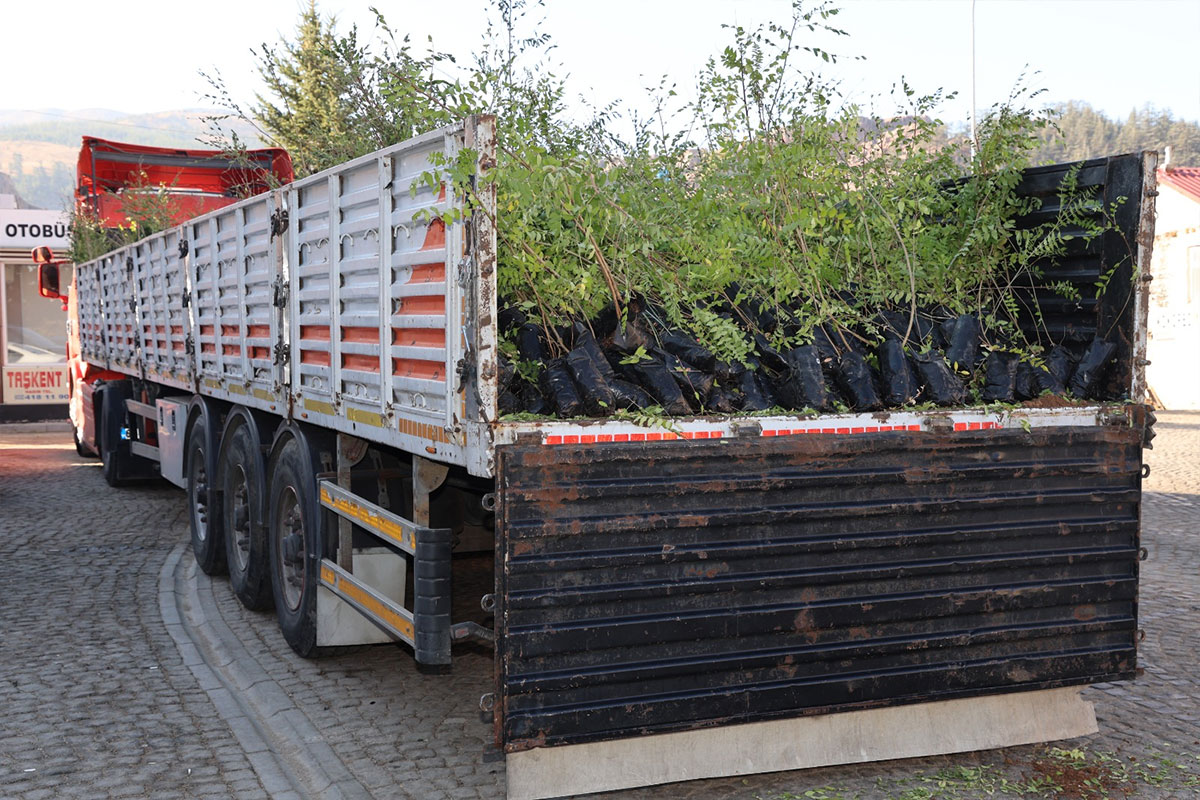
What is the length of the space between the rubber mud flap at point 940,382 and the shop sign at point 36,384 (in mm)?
21170

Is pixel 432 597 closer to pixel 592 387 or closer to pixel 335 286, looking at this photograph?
pixel 592 387

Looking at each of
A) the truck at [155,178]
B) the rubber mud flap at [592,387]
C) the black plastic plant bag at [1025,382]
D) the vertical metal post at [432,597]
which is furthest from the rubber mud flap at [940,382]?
the truck at [155,178]

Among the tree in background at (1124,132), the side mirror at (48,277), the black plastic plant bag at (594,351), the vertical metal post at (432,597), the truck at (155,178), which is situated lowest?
the vertical metal post at (432,597)

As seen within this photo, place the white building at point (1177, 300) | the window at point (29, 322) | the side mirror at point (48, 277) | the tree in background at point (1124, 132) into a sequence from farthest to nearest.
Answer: the tree in background at point (1124, 132)
the white building at point (1177, 300)
the window at point (29, 322)
the side mirror at point (48, 277)

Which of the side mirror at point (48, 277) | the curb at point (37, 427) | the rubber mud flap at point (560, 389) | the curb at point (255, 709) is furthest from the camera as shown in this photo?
the curb at point (37, 427)

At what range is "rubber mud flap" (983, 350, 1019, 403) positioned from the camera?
469 cm

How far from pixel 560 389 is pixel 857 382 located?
121cm

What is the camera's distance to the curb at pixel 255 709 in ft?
14.9

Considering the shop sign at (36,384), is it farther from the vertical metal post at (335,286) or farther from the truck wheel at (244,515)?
the vertical metal post at (335,286)

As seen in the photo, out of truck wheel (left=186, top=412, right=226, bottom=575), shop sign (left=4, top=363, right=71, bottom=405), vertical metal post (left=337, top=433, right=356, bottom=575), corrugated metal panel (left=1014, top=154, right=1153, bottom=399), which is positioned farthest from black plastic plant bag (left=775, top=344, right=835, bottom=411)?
shop sign (left=4, top=363, right=71, bottom=405)

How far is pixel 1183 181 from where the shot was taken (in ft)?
83.1

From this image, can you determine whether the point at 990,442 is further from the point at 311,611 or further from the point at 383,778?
the point at 311,611

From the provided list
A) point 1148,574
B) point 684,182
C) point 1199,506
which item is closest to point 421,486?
point 684,182

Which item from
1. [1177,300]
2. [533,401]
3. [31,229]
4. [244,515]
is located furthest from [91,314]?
[1177,300]
